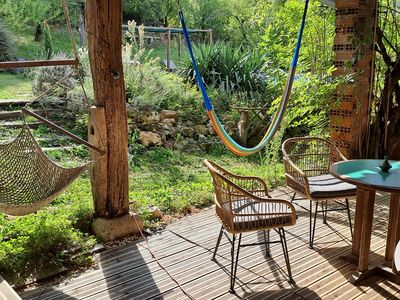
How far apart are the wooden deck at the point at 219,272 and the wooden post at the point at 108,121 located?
9.9 inches

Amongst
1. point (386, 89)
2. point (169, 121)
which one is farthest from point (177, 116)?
point (386, 89)

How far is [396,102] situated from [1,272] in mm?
3534

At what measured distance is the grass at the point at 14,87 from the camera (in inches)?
221

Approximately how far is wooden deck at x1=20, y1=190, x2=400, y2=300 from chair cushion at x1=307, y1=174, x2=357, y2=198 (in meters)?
0.37

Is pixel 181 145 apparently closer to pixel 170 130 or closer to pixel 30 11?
pixel 170 130

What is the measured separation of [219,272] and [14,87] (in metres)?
5.29

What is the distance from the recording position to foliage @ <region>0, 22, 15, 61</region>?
773 cm

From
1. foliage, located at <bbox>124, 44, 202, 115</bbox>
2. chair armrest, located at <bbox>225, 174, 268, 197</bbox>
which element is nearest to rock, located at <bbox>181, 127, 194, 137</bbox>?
foliage, located at <bbox>124, 44, 202, 115</bbox>

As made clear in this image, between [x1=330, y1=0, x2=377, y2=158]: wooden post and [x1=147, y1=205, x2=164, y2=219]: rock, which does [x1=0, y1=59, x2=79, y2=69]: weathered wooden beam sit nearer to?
[x1=147, y1=205, x2=164, y2=219]: rock

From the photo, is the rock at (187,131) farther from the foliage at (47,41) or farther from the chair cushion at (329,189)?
the chair cushion at (329,189)

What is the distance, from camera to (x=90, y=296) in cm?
200

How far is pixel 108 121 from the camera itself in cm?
254

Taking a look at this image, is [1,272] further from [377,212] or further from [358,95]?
[358,95]

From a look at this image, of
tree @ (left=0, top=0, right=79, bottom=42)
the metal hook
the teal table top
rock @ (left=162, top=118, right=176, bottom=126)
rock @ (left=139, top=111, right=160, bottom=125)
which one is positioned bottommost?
rock @ (left=162, top=118, right=176, bottom=126)
